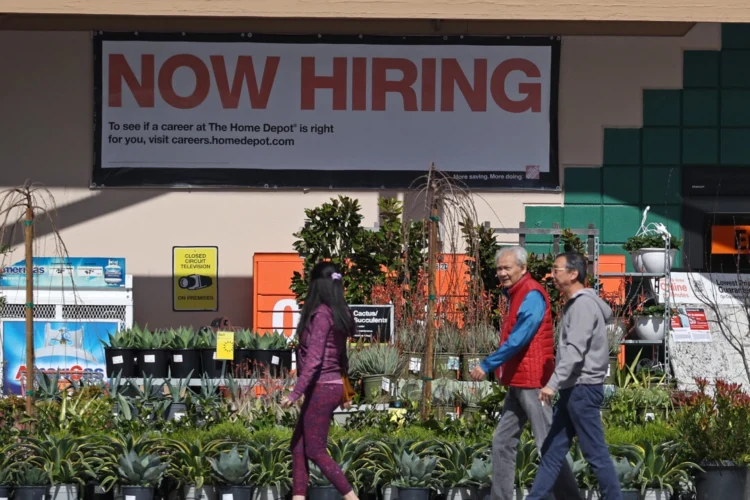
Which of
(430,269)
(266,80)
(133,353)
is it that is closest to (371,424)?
(430,269)

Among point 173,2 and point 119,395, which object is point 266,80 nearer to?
point 173,2

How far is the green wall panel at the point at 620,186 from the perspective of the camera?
47.7 feet

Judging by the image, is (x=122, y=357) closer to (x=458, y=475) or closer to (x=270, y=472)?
(x=270, y=472)

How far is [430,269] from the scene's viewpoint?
930 centimetres

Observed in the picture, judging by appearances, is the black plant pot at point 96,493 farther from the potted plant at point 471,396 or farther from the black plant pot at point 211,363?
the black plant pot at point 211,363

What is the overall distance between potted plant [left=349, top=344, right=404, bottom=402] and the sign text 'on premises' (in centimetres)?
444

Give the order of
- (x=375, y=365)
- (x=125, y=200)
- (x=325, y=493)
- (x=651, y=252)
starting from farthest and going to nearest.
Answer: (x=125, y=200) < (x=651, y=252) < (x=375, y=365) < (x=325, y=493)

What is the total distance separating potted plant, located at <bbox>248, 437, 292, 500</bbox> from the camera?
814 cm

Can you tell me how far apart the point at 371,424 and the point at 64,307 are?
5.28m

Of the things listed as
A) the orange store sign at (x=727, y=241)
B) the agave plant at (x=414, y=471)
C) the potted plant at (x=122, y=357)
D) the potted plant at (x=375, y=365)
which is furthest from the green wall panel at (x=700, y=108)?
the agave plant at (x=414, y=471)

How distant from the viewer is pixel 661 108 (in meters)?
14.6

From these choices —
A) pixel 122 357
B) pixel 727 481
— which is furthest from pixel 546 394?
pixel 122 357

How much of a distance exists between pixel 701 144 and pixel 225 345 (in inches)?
274

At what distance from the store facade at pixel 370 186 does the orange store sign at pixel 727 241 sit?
238 millimetres
